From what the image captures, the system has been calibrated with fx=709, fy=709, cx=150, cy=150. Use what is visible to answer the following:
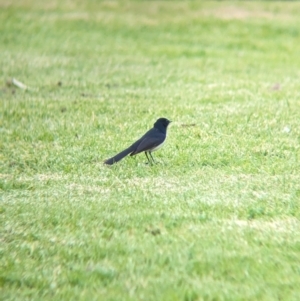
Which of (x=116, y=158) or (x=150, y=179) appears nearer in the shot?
(x=150, y=179)

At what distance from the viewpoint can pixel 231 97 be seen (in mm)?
13094

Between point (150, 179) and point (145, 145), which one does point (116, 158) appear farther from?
point (150, 179)

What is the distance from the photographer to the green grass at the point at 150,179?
18.1 feet

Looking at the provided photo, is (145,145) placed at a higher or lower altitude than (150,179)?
higher

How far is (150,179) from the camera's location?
318 inches

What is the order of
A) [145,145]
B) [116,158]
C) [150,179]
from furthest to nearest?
[116,158] < [145,145] < [150,179]

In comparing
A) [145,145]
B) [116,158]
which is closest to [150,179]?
[145,145]

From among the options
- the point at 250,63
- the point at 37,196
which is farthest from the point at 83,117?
the point at 250,63

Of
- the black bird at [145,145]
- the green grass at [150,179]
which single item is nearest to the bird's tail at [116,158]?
the black bird at [145,145]

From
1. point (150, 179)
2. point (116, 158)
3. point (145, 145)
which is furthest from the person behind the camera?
point (116, 158)

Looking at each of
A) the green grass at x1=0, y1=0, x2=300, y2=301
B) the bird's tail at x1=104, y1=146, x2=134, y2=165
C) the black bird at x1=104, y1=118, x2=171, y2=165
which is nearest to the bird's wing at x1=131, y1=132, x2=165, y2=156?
the black bird at x1=104, y1=118, x2=171, y2=165

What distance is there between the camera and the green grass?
18.1ft

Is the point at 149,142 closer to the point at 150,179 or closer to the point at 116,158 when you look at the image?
the point at 116,158

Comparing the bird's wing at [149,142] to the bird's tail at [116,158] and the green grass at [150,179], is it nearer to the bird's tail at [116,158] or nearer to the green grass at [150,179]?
the bird's tail at [116,158]
